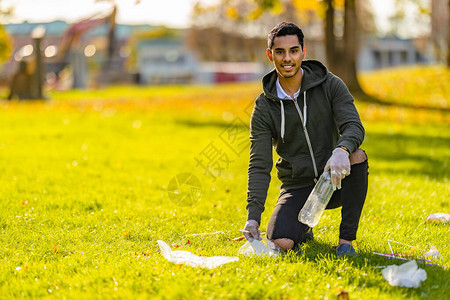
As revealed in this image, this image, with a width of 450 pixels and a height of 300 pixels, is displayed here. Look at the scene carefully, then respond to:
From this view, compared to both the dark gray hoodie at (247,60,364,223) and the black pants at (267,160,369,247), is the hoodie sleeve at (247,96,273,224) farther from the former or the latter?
the black pants at (267,160,369,247)

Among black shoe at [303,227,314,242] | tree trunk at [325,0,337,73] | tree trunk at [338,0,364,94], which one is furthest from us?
tree trunk at [338,0,364,94]

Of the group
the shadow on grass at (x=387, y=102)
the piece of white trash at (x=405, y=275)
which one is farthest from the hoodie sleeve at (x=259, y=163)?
the shadow on grass at (x=387, y=102)

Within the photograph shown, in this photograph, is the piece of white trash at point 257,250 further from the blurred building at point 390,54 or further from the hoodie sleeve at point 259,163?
the blurred building at point 390,54

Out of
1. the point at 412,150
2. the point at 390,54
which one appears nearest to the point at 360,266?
the point at 412,150

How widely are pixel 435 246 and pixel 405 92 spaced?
49.8 feet

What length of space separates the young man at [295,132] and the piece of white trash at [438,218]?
1201 mm

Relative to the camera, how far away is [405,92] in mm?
18688

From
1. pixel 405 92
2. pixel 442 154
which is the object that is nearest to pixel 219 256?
pixel 442 154

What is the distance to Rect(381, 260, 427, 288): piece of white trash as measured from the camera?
3.48 meters

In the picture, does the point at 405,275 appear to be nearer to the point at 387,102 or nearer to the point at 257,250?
the point at 257,250

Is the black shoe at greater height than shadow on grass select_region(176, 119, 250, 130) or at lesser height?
greater

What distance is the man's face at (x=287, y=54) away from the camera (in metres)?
4.19

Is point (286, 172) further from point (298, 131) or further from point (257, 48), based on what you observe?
point (257, 48)

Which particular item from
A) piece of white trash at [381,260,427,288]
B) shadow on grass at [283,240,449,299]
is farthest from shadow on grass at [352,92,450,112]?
piece of white trash at [381,260,427,288]
